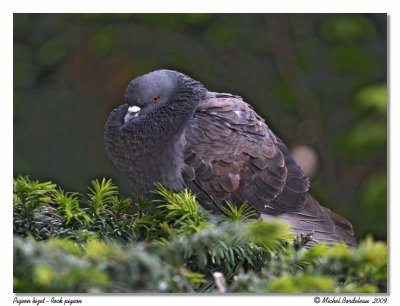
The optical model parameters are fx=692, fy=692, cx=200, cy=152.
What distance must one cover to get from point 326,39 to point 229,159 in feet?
3.00

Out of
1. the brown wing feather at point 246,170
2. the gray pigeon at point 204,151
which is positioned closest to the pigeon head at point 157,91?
the gray pigeon at point 204,151

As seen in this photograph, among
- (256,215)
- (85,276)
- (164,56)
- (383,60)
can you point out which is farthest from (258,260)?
(164,56)

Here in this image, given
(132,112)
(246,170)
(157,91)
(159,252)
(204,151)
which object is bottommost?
(159,252)

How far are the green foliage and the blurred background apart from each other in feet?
1.43

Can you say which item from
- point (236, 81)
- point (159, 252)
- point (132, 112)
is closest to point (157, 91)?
point (132, 112)

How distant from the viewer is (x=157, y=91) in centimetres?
400

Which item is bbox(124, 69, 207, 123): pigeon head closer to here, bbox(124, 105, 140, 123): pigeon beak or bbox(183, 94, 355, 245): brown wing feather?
bbox(124, 105, 140, 123): pigeon beak

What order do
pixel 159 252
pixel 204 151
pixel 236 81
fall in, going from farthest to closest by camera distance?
pixel 236 81 < pixel 204 151 < pixel 159 252

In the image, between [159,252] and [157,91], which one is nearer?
[159,252]

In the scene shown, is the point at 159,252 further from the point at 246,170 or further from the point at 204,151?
the point at 246,170

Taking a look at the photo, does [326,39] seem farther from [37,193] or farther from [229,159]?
[37,193]

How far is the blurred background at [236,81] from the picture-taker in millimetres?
3842

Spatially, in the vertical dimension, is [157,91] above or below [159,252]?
above

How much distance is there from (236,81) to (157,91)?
64 cm
